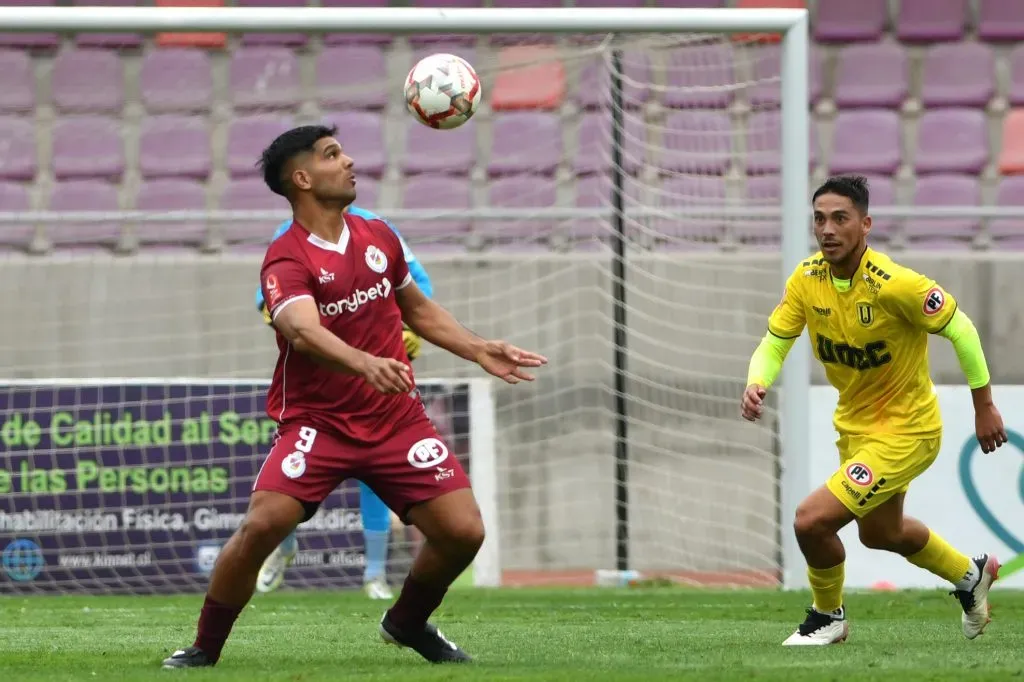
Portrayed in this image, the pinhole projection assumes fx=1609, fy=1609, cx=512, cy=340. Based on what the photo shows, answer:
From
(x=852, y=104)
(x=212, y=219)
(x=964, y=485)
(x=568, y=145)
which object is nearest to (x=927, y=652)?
(x=964, y=485)

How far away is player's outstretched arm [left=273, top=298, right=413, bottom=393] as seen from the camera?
4.88 metres

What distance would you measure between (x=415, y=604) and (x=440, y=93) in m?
2.16

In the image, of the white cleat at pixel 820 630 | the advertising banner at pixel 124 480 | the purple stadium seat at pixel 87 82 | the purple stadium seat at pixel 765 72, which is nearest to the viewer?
the white cleat at pixel 820 630

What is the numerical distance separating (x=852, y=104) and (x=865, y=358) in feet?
22.7

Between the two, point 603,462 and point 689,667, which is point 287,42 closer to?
point 603,462

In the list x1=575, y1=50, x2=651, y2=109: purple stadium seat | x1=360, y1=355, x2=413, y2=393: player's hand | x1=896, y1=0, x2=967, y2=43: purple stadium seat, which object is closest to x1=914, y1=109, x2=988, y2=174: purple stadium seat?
x1=896, y1=0, x2=967, y2=43: purple stadium seat

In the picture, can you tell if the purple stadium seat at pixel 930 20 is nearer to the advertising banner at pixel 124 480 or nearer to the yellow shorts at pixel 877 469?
the advertising banner at pixel 124 480

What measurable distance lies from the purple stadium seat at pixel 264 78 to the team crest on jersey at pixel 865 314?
7.10 meters

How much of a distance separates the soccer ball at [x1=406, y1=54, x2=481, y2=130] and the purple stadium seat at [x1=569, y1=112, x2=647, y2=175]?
3813 mm

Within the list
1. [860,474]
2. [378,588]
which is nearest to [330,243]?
[860,474]

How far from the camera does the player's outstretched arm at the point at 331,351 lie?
16.0 feet

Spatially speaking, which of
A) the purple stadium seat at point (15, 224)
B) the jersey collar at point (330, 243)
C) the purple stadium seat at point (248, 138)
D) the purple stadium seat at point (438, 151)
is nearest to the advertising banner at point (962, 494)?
the purple stadium seat at point (438, 151)

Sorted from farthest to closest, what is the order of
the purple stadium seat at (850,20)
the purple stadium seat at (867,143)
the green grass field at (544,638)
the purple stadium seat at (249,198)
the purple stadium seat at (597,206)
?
the purple stadium seat at (850,20)
the purple stadium seat at (867,143)
the purple stadium seat at (249,198)
the purple stadium seat at (597,206)
the green grass field at (544,638)

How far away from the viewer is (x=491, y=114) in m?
12.2
